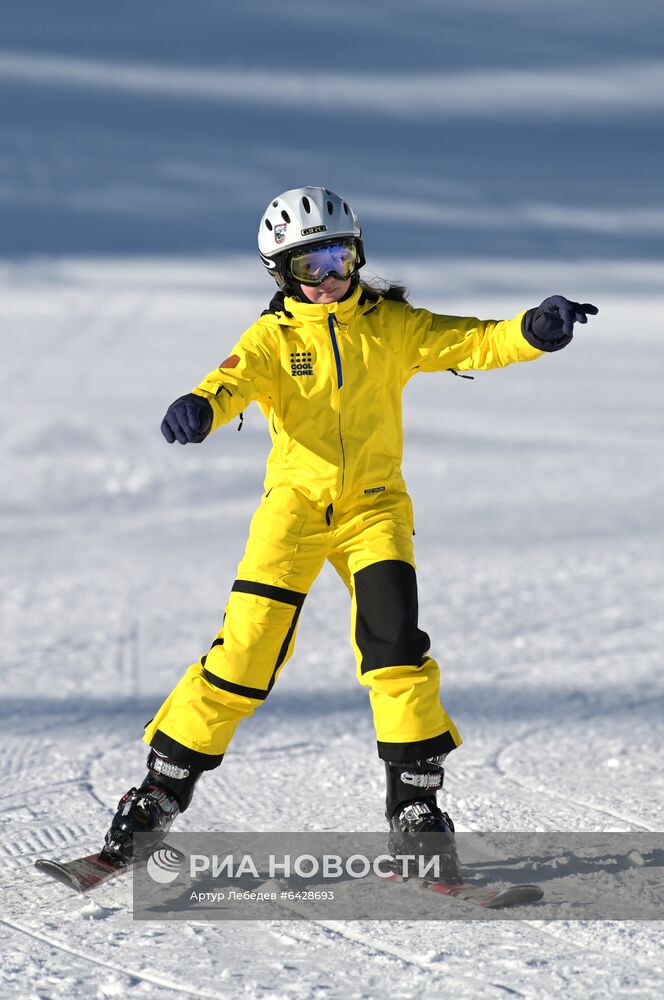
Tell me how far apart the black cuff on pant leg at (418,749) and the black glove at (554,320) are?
42.7 inches

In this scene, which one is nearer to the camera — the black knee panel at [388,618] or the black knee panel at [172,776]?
the black knee panel at [388,618]

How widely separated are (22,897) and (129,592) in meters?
4.31

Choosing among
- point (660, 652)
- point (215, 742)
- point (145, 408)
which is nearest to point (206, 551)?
point (660, 652)

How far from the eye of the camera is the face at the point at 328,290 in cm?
347

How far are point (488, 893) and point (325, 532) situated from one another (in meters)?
1.04

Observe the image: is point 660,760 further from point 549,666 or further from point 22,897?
point 22,897

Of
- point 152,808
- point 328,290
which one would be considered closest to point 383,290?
point 328,290

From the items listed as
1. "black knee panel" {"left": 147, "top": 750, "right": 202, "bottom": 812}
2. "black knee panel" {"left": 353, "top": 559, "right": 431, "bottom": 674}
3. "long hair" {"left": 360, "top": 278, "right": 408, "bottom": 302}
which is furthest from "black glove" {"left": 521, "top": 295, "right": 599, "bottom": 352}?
"black knee panel" {"left": 147, "top": 750, "right": 202, "bottom": 812}

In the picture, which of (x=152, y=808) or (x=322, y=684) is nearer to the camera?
(x=152, y=808)

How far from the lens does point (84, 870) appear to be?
342cm

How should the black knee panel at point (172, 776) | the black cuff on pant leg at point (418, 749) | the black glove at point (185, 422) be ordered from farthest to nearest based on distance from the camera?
the black knee panel at point (172, 776) < the black cuff on pant leg at point (418, 749) < the black glove at point (185, 422)

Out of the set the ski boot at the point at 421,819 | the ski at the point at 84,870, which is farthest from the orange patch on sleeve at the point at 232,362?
the ski at the point at 84,870

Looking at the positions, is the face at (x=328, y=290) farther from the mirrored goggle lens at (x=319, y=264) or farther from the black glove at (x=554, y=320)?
the black glove at (x=554, y=320)

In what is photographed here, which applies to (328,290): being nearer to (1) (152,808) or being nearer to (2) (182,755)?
(2) (182,755)
